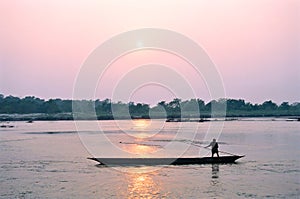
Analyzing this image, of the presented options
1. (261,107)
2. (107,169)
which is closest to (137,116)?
(261,107)

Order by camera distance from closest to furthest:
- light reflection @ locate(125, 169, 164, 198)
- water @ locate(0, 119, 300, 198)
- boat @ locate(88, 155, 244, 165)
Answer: light reflection @ locate(125, 169, 164, 198) → water @ locate(0, 119, 300, 198) → boat @ locate(88, 155, 244, 165)

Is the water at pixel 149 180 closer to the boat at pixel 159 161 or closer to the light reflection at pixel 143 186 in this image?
the light reflection at pixel 143 186

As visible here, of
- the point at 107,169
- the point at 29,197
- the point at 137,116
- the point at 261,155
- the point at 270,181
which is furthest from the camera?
the point at 137,116

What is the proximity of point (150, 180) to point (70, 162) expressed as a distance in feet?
31.2

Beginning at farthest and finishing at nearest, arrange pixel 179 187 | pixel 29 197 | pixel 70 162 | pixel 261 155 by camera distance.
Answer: pixel 261 155 → pixel 70 162 → pixel 179 187 → pixel 29 197

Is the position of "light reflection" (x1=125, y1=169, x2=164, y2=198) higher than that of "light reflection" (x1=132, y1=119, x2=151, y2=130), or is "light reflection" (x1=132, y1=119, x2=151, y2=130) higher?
"light reflection" (x1=132, y1=119, x2=151, y2=130)

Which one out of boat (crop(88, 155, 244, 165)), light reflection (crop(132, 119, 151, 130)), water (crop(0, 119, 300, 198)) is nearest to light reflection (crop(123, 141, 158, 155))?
water (crop(0, 119, 300, 198))

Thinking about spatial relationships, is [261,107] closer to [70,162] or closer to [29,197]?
[70,162]

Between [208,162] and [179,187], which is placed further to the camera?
[208,162]

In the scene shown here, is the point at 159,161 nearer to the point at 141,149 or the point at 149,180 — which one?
the point at 149,180

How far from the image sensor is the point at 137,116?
534ft

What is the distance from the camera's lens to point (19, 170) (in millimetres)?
26141

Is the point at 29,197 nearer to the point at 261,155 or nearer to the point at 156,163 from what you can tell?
the point at 156,163

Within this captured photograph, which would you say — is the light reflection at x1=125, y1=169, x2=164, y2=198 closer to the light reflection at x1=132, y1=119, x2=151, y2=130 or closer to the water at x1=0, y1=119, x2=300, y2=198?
the water at x1=0, y1=119, x2=300, y2=198
